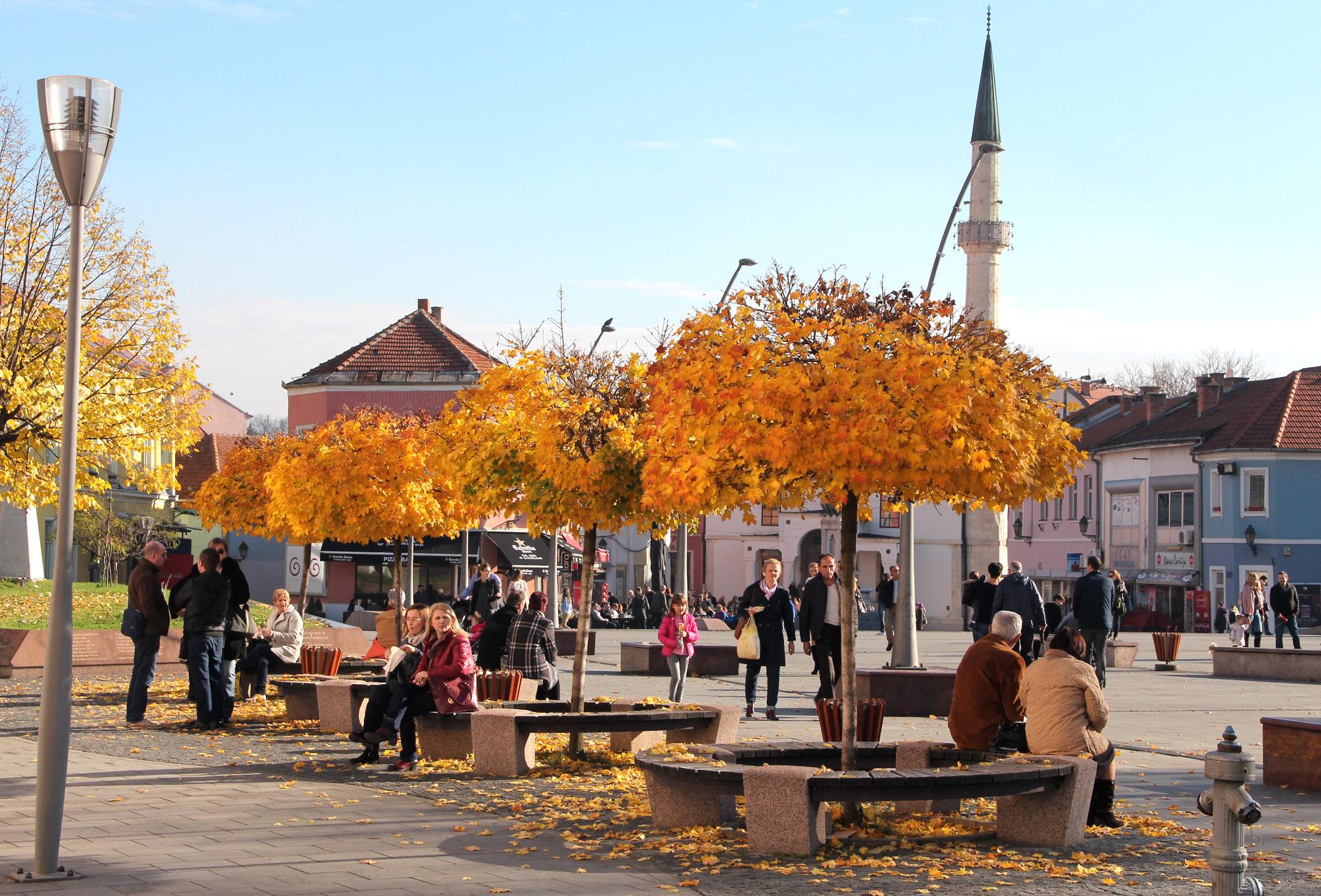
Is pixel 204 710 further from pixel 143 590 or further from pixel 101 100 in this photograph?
pixel 101 100

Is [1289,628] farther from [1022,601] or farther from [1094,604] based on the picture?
[1022,601]

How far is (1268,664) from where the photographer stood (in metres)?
27.9

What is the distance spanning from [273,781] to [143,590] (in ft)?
14.7

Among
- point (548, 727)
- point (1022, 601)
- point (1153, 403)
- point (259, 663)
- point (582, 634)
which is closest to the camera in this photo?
point (548, 727)

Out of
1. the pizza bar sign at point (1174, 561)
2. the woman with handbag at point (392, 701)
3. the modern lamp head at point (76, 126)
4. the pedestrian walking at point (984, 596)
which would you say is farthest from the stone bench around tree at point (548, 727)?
the pizza bar sign at point (1174, 561)

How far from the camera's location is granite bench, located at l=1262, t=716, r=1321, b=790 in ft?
40.0

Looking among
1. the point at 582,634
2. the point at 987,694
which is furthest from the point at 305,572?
the point at 987,694

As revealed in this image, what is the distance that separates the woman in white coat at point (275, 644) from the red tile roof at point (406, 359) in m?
40.9

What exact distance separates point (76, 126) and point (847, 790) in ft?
17.4

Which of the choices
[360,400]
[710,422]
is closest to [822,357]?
[710,422]

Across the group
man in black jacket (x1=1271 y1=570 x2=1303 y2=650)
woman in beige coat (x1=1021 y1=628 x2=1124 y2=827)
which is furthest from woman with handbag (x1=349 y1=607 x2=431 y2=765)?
man in black jacket (x1=1271 y1=570 x2=1303 y2=650)

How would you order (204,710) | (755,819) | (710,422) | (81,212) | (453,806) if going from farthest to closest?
(204,710) < (453,806) < (710,422) < (755,819) < (81,212)

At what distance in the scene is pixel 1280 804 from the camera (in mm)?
11367

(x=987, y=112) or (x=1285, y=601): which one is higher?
(x=987, y=112)
